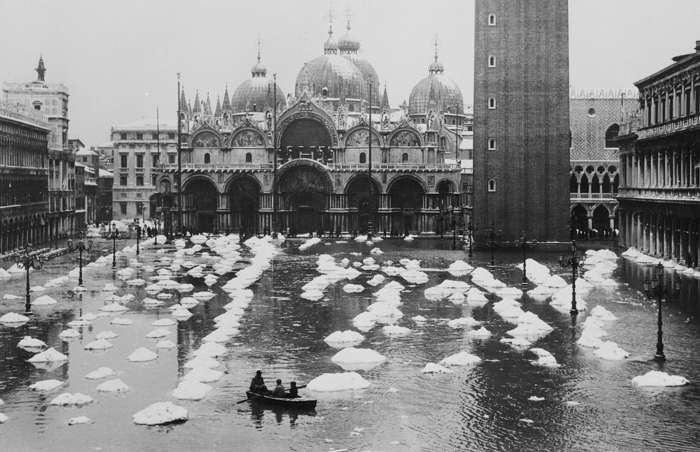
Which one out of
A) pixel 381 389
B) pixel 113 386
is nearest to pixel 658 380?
pixel 381 389

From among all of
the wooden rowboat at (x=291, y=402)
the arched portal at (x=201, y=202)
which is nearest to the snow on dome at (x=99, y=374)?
the wooden rowboat at (x=291, y=402)

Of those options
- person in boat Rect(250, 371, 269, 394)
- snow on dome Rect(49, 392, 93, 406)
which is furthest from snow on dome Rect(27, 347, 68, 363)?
person in boat Rect(250, 371, 269, 394)

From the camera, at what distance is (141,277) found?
179ft

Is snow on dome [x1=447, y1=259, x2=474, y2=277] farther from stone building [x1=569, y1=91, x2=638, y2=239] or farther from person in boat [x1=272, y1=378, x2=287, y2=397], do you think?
stone building [x1=569, y1=91, x2=638, y2=239]

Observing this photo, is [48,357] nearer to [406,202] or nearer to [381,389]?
[381,389]

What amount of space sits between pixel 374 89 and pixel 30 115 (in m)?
48.8

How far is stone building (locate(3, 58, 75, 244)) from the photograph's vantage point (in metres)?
93.0

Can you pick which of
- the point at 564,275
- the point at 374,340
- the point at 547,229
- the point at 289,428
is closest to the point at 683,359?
the point at 374,340

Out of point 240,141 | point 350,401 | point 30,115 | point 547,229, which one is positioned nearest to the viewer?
point 350,401

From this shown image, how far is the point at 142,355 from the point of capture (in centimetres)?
2981

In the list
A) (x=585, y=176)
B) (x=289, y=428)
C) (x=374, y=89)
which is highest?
(x=374, y=89)

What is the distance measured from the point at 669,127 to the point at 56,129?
195 feet

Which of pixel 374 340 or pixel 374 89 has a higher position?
pixel 374 89

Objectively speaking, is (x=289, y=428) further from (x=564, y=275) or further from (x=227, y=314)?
(x=564, y=275)
